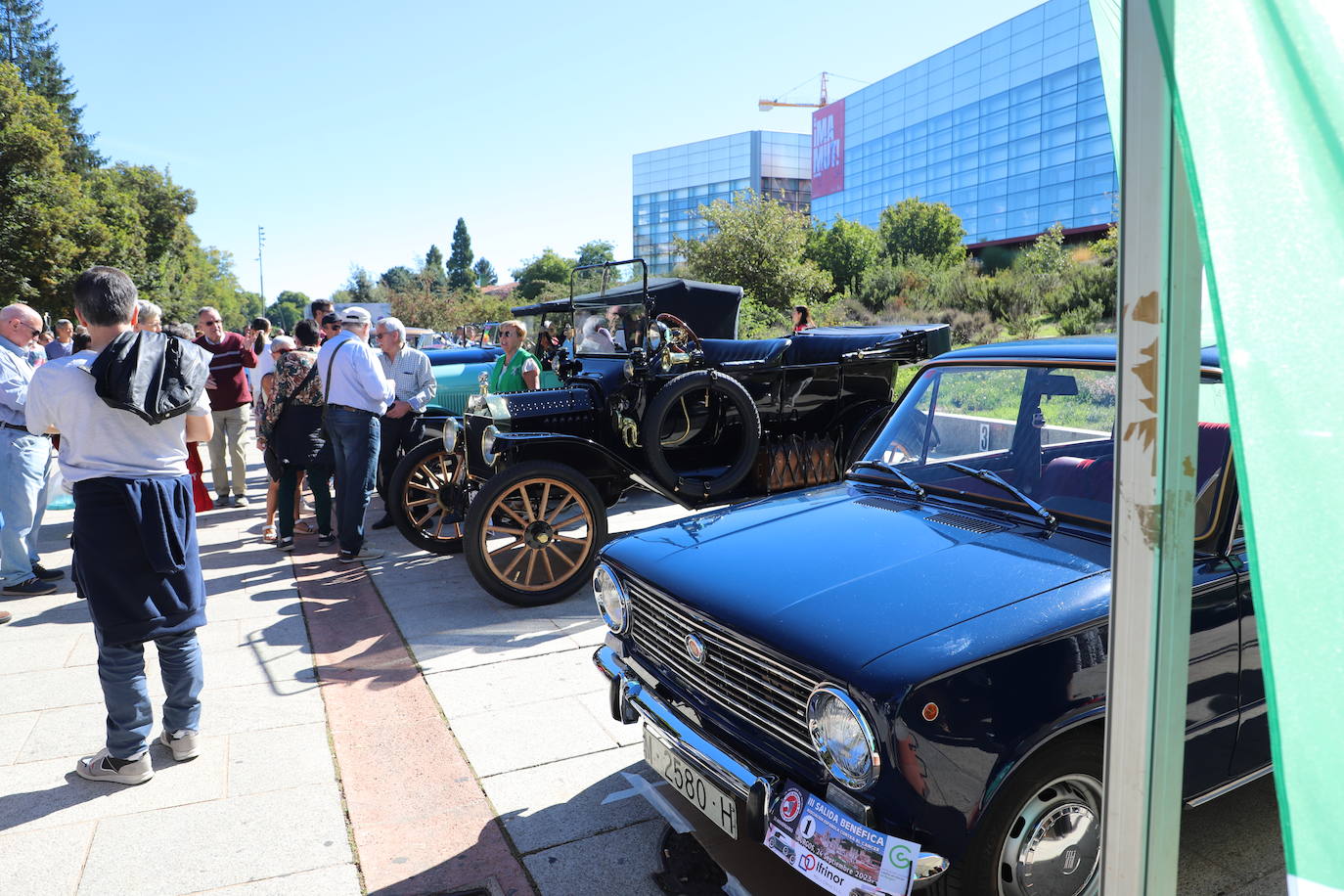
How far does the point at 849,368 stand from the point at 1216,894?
4.76m

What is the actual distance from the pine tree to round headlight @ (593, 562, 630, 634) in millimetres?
47056

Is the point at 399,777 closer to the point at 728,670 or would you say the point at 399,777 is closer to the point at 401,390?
the point at 728,670

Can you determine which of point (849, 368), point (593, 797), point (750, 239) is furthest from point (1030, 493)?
point (750, 239)

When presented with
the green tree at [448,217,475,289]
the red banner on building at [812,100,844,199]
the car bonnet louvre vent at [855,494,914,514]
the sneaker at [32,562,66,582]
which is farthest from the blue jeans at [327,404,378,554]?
the green tree at [448,217,475,289]

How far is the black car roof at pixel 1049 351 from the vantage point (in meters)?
3.01

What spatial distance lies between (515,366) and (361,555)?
195cm

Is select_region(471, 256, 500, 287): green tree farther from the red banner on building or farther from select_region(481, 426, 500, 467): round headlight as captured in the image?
select_region(481, 426, 500, 467): round headlight

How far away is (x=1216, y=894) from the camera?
8.43ft

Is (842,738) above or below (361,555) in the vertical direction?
above

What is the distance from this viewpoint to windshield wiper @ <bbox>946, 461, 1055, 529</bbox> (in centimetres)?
273

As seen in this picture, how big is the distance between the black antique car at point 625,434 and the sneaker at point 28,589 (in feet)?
Answer: 7.36

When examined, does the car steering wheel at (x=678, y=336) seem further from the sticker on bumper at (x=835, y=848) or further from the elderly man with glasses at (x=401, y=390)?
the sticker on bumper at (x=835, y=848)

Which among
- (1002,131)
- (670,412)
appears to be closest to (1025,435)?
(670,412)

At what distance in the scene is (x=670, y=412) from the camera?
240 inches
